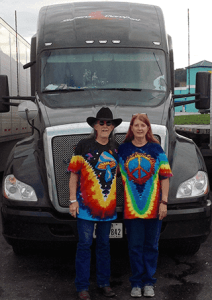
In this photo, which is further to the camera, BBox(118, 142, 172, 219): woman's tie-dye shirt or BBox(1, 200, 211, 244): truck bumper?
BBox(1, 200, 211, 244): truck bumper

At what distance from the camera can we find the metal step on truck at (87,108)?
4.38m

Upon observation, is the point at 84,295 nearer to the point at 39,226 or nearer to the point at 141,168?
the point at 39,226

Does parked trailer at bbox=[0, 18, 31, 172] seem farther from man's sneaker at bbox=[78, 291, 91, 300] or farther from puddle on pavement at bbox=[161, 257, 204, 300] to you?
man's sneaker at bbox=[78, 291, 91, 300]

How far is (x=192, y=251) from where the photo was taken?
5.04 meters

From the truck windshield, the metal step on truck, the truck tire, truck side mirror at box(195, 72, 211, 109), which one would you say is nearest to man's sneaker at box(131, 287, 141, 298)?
the metal step on truck

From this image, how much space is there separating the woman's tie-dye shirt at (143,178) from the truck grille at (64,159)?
1.69ft

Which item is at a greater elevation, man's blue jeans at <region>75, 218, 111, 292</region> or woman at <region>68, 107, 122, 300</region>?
woman at <region>68, 107, 122, 300</region>

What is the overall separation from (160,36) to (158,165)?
2666 mm

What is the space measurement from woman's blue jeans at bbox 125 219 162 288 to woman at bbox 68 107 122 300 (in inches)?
8.4

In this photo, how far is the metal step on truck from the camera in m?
4.38

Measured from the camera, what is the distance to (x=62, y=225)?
4.36 m

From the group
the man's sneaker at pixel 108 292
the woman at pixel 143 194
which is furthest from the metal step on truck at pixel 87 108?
the man's sneaker at pixel 108 292

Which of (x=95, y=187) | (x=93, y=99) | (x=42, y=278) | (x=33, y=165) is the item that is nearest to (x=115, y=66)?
(x=93, y=99)

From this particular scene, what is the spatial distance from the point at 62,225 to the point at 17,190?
22.9 inches
